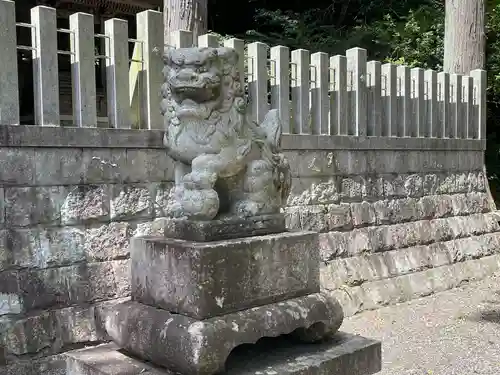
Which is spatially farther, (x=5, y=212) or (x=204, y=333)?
(x=5, y=212)

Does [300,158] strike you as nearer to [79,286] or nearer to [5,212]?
[79,286]

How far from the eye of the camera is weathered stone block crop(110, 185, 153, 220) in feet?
16.5

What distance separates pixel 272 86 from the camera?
6.44 meters

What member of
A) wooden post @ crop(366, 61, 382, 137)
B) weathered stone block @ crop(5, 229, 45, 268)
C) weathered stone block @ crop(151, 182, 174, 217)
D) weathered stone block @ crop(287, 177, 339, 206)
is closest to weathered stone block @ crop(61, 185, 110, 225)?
weathered stone block @ crop(5, 229, 45, 268)

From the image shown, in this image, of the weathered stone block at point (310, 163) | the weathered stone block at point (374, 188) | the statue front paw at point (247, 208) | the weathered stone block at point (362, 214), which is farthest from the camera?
the weathered stone block at point (374, 188)

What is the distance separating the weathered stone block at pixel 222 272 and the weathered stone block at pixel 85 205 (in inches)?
65.5

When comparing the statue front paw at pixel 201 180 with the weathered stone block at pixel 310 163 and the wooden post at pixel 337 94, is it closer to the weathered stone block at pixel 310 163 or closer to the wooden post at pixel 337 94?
the weathered stone block at pixel 310 163

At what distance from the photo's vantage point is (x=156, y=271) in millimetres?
3068

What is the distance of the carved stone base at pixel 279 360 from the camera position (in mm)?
2992

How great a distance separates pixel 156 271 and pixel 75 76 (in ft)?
8.17

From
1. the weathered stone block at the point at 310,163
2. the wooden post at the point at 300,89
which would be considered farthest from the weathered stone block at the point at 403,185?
the wooden post at the point at 300,89

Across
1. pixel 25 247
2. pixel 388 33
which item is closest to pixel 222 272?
pixel 25 247

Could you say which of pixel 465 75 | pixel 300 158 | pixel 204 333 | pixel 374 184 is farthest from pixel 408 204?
pixel 204 333

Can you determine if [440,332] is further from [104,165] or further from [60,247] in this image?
[60,247]
